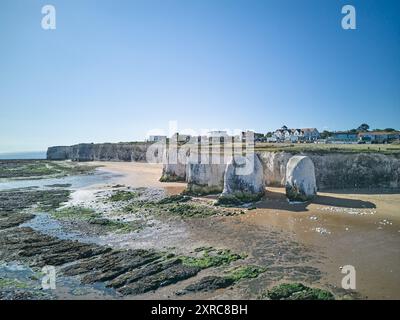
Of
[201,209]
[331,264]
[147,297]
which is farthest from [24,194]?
[331,264]

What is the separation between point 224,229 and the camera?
17578 millimetres

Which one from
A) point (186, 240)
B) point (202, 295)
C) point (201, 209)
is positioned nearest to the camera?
point (202, 295)

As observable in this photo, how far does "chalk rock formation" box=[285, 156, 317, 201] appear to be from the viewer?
2330 cm

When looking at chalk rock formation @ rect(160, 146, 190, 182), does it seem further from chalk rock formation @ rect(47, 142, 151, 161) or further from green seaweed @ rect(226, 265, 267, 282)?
chalk rock formation @ rect(47, 142, 151, 161)

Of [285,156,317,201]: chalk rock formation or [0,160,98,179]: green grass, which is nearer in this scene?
[285,156,317,201]: chalk rock formation

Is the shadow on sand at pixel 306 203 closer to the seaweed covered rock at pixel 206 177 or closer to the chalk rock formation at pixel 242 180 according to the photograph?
the chalk rock formation at pixel 242 180

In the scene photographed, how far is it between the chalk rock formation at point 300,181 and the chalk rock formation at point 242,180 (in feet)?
7.41

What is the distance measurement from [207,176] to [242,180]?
15.2 ft

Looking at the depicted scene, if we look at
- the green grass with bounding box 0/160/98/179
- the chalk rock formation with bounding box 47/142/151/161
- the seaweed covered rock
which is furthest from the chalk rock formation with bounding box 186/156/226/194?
the chalk rock formation with bounding box 47/142/151/161

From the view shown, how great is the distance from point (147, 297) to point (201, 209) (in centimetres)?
1195

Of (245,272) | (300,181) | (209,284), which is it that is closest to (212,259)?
(245,272)

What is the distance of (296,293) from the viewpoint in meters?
10.3

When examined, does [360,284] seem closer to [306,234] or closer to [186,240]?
[306,234]

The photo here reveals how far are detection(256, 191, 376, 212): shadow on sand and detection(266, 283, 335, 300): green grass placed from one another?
10814mm
